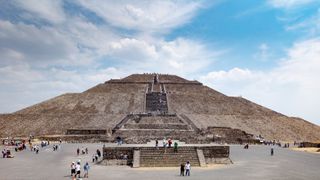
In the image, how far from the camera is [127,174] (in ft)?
88.3

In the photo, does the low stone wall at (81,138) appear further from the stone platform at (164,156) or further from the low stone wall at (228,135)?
the stone platform at (164,156)

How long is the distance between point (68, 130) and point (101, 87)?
31430 millimetres

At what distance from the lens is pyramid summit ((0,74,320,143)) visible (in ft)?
193

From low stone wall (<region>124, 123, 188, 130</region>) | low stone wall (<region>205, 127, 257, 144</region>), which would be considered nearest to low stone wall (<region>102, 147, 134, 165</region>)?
low stone wall (<region>205, 127, 257, 144</region>)

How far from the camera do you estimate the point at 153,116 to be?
6625cm

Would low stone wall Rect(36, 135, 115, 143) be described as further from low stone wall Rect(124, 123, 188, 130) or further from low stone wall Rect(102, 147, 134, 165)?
low stone wall Rect(102, 147, 134, 165)

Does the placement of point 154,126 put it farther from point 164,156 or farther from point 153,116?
point 164,156

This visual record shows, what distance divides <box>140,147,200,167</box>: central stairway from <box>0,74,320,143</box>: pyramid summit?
16380 millimetres

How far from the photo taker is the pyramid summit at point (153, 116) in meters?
59.0

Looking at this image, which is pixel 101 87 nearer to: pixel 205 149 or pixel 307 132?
pixel 307 132

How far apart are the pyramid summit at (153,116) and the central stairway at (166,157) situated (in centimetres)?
1638

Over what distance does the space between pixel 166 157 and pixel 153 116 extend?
34.2 meters

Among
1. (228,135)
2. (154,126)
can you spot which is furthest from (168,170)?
(228,135)

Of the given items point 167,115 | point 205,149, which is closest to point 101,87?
point 167,115
